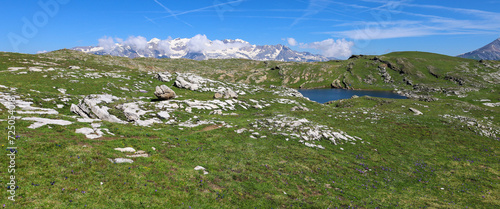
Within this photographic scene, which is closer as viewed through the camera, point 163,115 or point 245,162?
point 245,162

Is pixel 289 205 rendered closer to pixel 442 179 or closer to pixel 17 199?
pixel 17 199

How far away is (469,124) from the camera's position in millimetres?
43656

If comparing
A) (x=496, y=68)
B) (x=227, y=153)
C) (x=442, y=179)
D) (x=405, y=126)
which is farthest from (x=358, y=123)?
(x=496, y=68)

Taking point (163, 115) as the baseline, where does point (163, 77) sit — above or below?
above

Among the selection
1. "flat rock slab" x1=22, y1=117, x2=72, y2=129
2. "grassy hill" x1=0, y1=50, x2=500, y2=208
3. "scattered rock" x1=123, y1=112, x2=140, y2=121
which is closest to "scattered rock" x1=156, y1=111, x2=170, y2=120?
"grassy hill" x1=0, y1=50, x2=500, y2=208

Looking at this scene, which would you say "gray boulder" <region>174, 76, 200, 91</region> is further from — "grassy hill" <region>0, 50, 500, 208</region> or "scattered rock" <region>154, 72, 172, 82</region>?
"grassy hill" <region>0, 50, 500, 208</region>

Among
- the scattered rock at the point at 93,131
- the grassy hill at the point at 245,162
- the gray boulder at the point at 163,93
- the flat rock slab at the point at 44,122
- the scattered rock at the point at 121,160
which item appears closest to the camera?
the grassy hill at the point at 245,162

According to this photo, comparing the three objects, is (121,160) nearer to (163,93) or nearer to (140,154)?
(140,154)

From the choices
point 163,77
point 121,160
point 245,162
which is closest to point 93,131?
point 121,160

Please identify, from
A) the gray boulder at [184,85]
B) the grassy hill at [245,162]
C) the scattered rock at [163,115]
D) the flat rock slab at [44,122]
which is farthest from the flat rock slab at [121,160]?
the gray boulder at [184,85]

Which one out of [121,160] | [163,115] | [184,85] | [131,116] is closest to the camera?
[121,160]

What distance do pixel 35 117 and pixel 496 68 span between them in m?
315

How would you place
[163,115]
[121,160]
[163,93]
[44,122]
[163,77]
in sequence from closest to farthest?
[121,160]
[44,122]
[163,115]
[163,93]
[163,77]

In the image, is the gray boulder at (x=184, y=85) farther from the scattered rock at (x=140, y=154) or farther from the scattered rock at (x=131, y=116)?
the scattered rock at (x=140, y=154)
